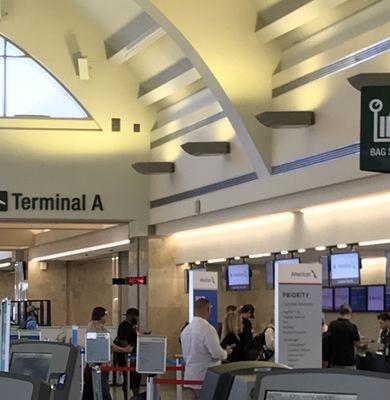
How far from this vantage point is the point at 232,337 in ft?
54.9

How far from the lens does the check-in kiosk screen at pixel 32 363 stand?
227 inches

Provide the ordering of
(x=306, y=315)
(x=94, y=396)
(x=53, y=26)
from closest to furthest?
(x=306, y=315) < (x=94, y=396) < (x=53, y=26)

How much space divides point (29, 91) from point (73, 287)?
1387cm

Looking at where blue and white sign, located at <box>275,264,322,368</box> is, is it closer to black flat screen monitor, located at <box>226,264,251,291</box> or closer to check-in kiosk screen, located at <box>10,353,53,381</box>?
check-in kiosk screen, located at <box>10,353,53,381</box>

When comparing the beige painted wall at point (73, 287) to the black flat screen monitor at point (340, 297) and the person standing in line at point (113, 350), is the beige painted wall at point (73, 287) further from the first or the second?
the person standing in line at point (113, 350)

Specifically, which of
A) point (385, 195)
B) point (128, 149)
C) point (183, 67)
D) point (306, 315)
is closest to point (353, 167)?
point (385, 195)

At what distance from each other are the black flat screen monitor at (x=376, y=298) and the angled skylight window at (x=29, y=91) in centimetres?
699

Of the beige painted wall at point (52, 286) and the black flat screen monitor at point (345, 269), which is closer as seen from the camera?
the black flat screen monitor at point (345, 269)

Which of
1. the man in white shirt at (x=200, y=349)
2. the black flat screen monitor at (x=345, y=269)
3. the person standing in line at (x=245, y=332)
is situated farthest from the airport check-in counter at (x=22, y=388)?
the black flat screen monitor at (x=345, y=269)

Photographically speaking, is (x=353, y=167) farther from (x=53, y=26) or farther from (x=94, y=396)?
(x=53, y=26)

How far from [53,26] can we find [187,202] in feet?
15.8

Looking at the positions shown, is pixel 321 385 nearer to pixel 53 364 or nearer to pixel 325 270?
pixel 53 364

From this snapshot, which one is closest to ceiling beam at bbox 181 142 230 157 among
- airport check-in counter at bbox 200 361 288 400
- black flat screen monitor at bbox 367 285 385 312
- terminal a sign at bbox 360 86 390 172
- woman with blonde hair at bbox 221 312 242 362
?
woman with blonde hair at bbox 221 312 242 362

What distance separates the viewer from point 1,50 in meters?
24.6
